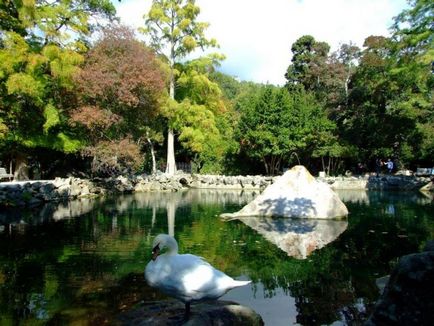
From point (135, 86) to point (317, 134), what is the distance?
13.2 metres

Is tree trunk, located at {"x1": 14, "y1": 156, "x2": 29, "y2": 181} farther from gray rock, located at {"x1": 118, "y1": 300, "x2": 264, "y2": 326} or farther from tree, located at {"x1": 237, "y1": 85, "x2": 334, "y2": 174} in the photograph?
gray rock, located at {"x1": 118, "y1": 300, "x2": 264, "y2": 326}

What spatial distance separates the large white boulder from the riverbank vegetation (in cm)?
908

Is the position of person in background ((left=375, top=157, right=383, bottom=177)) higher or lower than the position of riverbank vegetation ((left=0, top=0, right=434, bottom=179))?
lower

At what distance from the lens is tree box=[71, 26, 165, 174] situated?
20.4 m

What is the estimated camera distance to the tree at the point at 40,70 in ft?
62.2

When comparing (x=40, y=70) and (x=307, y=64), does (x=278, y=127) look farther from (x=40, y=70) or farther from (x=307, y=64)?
(x=40, y=70)

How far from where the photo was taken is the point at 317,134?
95.7ft

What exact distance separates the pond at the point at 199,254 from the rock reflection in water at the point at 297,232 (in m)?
0.03

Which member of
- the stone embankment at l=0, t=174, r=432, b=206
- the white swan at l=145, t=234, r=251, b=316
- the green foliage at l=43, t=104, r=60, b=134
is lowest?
the white swan at l=145, t=234, r=251, b=316

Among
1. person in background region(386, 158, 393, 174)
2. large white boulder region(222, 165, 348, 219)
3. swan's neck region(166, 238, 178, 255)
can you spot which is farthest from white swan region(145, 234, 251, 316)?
person in background region(386, 158, 393, 174)

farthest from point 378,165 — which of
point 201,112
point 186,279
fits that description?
point 186,279

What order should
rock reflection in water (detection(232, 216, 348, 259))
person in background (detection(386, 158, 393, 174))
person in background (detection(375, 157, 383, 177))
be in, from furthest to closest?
person in background (detection(386, 158, 393, 174)), person in background (detection(375, 157, 383, 177)), rock reflection in water (detection(232, 216, 348, 259))

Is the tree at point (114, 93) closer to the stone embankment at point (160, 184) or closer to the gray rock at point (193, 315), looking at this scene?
the stone embankment at point (160, 184)

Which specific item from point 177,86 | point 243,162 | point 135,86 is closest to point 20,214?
point 135,86
